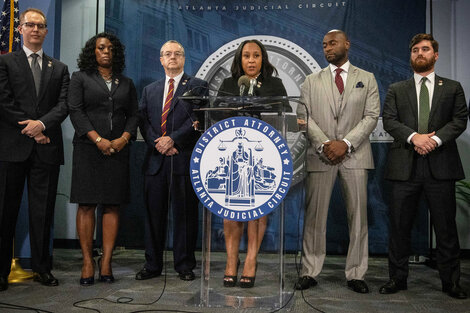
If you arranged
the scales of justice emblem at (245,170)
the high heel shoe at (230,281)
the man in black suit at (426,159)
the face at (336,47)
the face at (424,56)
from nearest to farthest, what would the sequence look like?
the scales of justice emblem at (245,170) → the high heel shoe at (230,281) → the man in black suit at (426,159) → the face at (424,56) → the face at (336,47)

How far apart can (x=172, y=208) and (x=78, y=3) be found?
288 centimetres

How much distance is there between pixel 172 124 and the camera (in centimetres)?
365

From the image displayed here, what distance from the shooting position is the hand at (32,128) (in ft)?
11.1

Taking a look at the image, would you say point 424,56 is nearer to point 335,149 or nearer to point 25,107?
point 335,149

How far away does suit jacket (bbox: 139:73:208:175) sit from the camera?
366 cm

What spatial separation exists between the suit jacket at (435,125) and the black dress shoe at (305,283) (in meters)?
0.89

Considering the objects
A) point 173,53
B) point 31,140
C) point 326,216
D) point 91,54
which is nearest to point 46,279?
point 31,140

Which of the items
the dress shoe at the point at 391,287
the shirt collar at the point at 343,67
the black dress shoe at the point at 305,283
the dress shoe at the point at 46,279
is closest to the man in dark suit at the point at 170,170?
the dress shoe at the point at 46,279

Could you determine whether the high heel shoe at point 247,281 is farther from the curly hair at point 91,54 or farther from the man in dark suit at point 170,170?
the curly hair at point 91,54

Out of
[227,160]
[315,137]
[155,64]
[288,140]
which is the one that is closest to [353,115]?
[315,137]

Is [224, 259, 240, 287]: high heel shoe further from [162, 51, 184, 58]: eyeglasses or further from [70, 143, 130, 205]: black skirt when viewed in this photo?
[162, 51, 184, 58]: eyeglasses

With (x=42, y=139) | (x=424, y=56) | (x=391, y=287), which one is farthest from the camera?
(x=42, y=139)

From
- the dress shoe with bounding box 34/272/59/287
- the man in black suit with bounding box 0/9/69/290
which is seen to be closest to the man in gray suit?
the dress shoe with bounding box 34/272/59/287

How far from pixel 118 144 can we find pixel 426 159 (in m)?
2.14
